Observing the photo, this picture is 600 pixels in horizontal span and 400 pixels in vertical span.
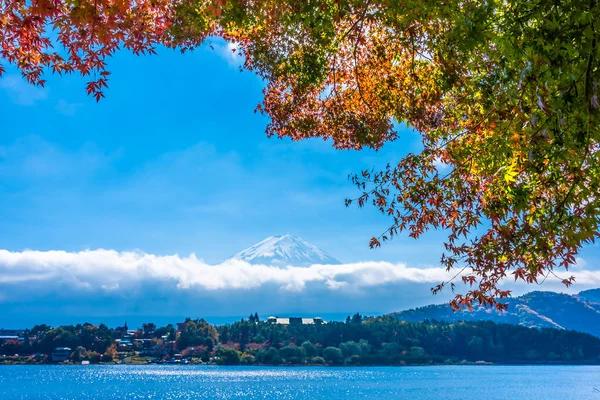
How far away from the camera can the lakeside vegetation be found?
113062 millimetres

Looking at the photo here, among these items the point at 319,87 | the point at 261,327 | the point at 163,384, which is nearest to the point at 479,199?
the point at 319,87

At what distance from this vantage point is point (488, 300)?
7621mm

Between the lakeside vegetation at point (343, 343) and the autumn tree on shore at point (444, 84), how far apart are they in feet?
338

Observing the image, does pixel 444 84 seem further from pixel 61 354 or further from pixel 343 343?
pixel 61 354

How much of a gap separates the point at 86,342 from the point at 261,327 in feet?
158

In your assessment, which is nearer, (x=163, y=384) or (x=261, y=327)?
(x=163, y=384)

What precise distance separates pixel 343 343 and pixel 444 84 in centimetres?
11246

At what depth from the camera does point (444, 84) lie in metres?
7.85

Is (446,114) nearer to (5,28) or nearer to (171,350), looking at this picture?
(5,28)

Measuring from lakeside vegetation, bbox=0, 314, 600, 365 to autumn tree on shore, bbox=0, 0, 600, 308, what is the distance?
10312 centimetres

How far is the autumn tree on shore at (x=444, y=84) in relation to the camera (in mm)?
4781

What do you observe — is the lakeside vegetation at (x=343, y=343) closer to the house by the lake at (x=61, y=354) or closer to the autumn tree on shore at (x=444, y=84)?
the house by the lake at (x=61, y=354)

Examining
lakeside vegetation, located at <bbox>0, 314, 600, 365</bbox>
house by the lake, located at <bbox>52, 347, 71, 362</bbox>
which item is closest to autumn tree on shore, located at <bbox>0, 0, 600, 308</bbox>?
lakeside vegetation, located at <bbox>0, 314, 600, 365</bbox>

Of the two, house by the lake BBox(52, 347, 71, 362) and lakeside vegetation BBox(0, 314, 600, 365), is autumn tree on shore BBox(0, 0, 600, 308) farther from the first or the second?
house by the lake BBox(52, 347, 71, 362)
